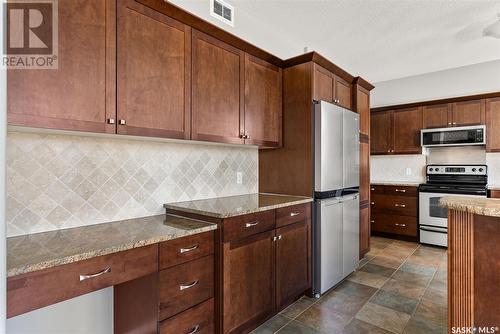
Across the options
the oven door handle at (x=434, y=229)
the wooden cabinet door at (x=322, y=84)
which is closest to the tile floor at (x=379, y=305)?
the oven door handle at (x=434, y=229)

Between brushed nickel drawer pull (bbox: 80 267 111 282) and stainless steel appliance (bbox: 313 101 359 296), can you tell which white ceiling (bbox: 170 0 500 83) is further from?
brushed nickel drawer pull (bbox: 80 267 111 282)

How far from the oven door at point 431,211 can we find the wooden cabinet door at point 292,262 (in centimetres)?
267

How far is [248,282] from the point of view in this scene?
196 cm

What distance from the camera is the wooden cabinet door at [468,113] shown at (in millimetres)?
3936

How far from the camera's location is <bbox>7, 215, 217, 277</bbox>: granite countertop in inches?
44.7

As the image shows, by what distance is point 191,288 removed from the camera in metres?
1.64

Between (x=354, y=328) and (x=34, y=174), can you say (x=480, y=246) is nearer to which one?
(x=354, y=328)

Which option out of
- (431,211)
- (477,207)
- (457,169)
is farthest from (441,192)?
(477,207)

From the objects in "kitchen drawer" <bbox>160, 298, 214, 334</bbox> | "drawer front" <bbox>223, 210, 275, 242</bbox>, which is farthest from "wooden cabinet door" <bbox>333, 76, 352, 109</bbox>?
"kitchen drawer" <bbox>160, 298, 214, 334</bbox>

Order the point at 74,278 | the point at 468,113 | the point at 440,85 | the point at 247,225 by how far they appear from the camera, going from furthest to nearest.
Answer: the point at 440,85
the point at 468,113
the point at 247,225
the point at 74,278

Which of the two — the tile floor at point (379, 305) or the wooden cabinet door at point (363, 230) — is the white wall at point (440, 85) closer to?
the wooden cabinet door at point (363, 230)

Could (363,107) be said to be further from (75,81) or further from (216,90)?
(75,81)

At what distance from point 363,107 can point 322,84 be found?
3.53ft

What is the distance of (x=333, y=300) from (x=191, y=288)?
1.54 m
